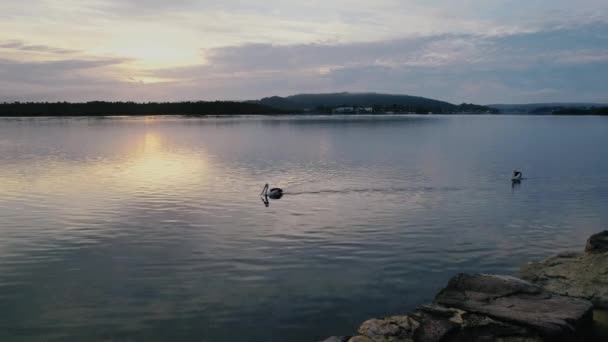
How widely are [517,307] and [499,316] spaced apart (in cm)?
83

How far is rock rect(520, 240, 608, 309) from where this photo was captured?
14.9 m

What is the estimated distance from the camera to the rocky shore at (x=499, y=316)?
1145 cm

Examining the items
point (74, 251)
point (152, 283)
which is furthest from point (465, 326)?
point (74, 251)

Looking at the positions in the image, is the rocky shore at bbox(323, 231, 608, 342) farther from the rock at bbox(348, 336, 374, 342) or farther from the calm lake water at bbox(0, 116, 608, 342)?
the calm lake water at bbox(0, 116, 608, 342)

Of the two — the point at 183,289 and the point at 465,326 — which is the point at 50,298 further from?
the point at 465,326

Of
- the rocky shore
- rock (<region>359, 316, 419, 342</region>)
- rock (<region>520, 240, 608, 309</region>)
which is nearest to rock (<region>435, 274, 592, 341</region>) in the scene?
the rocky shore

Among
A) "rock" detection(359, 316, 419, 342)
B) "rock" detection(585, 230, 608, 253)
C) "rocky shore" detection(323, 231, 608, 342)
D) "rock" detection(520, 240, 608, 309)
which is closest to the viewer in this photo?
"rocky shore" detection(323, 231, 608, 342)

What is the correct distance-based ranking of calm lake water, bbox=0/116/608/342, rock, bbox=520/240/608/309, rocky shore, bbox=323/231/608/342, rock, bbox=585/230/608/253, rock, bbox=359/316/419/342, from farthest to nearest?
rock, bbox=585/230/608/253 → rock, bbox=520/240/608/309 → calm lake water, bbox=0/116/608/342 → rock, bbox=359/316/419/342 → rocky shore, bbox=323/231/608/342

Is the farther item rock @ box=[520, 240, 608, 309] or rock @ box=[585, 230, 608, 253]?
rock @ box=[585, 230, 608, 253]

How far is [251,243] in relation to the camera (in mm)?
21797

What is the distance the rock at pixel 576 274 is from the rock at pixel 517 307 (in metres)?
1.92

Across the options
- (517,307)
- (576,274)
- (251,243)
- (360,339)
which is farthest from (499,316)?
(251,243)

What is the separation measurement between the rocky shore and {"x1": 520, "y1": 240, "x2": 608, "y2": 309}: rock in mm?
26

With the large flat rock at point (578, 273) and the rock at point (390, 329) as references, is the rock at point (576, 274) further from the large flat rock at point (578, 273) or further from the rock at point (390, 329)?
the rock at point (390, 329)
